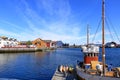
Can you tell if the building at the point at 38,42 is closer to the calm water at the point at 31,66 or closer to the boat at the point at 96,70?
the calm water at the point at 31,66

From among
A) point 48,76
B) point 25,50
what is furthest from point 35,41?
point 48,76

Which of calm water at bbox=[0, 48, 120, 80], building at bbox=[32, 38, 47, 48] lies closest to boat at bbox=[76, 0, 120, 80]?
calm water at bbox=[0, 48, 120, 80]

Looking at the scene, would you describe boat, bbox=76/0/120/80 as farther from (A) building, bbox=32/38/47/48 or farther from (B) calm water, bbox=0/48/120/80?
(A) building, bbox=32/38/47/48

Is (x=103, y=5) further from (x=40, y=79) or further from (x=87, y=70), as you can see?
(x=40, y=79)

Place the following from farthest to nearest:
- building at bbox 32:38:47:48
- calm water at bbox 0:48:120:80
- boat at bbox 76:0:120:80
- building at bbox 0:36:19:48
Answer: building at bbox 32:38:47:48 < building at bbox 0:36:19:48 < calm water at bbox 0:48:120:80 < boat at bbox 76:0:120:80

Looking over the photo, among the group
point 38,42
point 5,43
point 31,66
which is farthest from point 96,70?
point 38,42

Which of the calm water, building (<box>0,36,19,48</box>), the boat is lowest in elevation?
the calm water

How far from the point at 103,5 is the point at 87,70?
8254 mm

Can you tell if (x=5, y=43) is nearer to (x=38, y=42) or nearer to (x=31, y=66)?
(x=38, y=42)

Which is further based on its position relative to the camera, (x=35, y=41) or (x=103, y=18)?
(x=35, y=41)

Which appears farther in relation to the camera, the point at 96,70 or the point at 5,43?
the point at 5,43

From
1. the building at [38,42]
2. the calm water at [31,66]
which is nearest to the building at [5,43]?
the building at [38,42]

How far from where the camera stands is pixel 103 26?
22.8 m

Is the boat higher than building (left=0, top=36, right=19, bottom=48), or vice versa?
Result: building (left=0, top=36, right=19, bottom=48)
